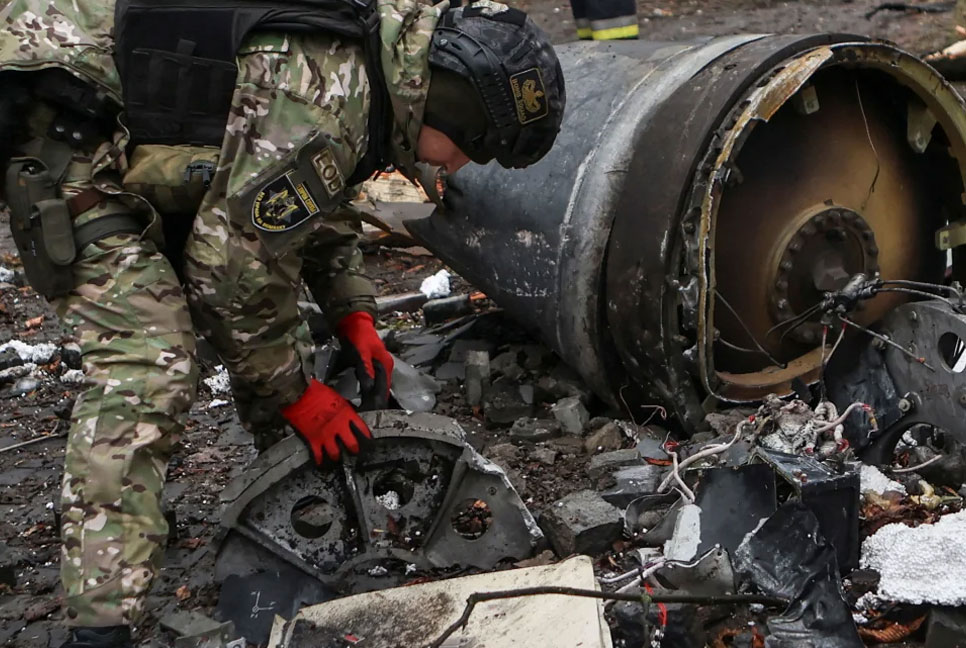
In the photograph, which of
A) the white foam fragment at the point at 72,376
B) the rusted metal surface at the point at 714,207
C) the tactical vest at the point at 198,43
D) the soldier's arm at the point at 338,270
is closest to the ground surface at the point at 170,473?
the white foam fragment at the point at 72,376

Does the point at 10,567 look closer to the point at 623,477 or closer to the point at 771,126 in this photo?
the point at 623,477

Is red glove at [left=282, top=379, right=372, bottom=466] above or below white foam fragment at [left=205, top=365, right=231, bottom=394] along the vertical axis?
above

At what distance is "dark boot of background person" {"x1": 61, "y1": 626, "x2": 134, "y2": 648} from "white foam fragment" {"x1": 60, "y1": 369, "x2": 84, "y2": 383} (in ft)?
8.16

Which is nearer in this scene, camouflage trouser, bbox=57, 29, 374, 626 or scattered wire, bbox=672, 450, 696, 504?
camouflage trouser, bbox=57, 29, 374, 626

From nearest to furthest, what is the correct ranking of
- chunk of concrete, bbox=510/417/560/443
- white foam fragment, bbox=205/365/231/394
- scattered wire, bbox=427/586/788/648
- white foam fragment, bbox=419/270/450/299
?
scattered wire, bbox=427/586/788/648 → chunk of concrete, bbox=510/417/560/443 → white foam fragment, bbox=205/365/231/394 → white foam fragment, bbox=419/270/450/299

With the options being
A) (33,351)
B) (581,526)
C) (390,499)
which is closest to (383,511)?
(390,499)

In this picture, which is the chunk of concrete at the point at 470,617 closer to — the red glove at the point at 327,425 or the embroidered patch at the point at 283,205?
the red glove at the point at 327,425

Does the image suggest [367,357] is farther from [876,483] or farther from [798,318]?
[876,483]

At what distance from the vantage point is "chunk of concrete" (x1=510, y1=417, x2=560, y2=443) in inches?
154

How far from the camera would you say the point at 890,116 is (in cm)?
391

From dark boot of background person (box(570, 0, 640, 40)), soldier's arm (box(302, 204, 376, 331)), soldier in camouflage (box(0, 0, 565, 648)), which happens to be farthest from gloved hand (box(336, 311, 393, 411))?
dark boot of background person (box(570, 0, 640, 40))

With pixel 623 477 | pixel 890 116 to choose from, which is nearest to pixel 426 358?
pixel 623 477

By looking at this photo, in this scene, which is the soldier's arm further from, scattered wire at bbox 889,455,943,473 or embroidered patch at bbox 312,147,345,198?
scattered wire at bbox 889,455,943,473

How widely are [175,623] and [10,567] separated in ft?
2.77
